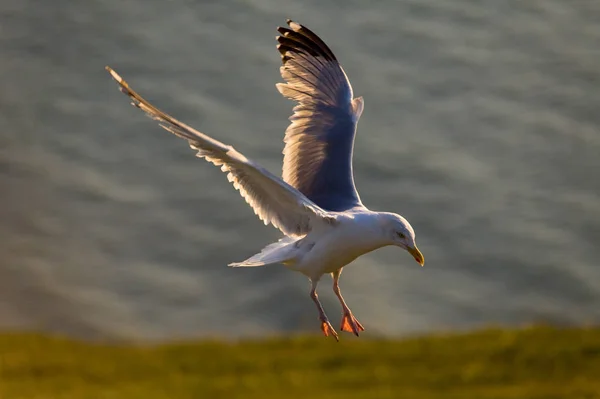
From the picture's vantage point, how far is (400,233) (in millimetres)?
4410

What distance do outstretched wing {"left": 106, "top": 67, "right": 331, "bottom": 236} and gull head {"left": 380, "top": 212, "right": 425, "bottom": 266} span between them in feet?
0.74

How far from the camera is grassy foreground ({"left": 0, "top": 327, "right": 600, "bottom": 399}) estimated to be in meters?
11.6

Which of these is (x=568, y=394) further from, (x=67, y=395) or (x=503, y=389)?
(x=67, y=395)

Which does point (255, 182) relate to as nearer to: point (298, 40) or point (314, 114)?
point (314, 114)

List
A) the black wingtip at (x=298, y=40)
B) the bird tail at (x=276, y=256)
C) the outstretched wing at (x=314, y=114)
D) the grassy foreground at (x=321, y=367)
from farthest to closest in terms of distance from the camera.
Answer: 1. the grassy foreground at (x=321, y=367)
2. the black wingtip at (x=298, y=40)
3. the outstretched wing at (x=314, y=114)
4. the bird tail at (x=276, y=256)

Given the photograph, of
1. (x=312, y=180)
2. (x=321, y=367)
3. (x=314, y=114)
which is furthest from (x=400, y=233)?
(x=321, y=367)

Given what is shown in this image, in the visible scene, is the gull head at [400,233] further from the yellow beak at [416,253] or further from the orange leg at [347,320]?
the orange leg at [347,320]

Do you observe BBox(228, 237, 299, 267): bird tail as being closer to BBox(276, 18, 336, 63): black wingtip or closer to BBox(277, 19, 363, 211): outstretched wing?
BBox(277, 19, 363, 211): outstretched wing

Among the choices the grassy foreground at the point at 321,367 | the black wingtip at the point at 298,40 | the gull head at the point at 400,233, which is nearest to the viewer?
the gull head at the point at 400,233

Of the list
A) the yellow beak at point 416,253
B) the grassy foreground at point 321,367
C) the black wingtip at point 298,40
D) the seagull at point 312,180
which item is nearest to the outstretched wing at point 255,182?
the seagull at point 312,180

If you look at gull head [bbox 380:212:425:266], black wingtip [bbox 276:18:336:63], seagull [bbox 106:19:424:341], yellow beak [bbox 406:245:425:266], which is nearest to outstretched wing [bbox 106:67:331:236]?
seagull [bbox 106:19:424:341]

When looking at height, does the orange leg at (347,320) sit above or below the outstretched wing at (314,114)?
below

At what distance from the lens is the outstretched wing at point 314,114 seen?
5.49 m

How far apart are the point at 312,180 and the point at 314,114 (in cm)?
38
